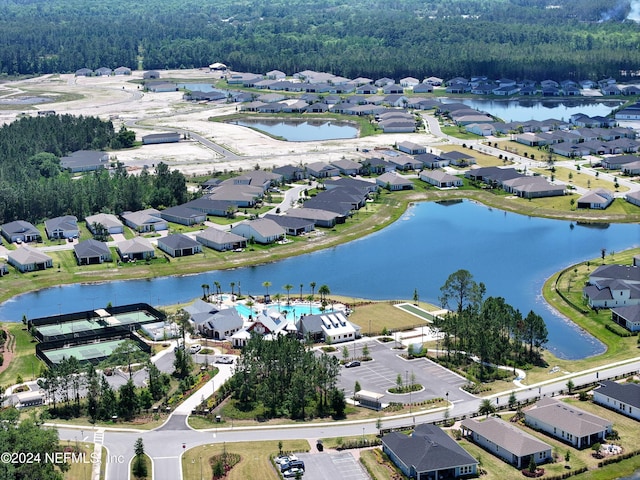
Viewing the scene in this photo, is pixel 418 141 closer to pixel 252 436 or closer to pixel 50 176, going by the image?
pixel 50 176

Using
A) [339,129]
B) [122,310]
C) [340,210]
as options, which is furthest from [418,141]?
[122,310]

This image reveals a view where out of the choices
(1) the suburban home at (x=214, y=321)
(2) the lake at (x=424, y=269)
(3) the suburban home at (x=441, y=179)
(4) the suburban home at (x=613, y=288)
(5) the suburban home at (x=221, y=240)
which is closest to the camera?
(1) the suburban home at (x=214, y=321)

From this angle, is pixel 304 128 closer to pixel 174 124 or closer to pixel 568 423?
pixel 174 124

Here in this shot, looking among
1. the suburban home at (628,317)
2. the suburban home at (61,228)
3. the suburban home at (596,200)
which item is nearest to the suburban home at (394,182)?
the suburban home at (596,200)

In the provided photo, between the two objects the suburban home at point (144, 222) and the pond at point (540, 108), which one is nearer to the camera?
the suburban home at point (144, 222)

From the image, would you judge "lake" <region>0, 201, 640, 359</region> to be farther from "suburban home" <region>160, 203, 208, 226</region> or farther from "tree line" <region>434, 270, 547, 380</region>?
"suburban home" <region>160, 203, 208, 226</region>

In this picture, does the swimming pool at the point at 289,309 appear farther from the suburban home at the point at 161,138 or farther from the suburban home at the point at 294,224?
the suburban home at the point at 161,138

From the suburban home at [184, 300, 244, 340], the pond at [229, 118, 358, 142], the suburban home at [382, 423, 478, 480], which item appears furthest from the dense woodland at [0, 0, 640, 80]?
the suburban home at [382, 423, 478, 480]
